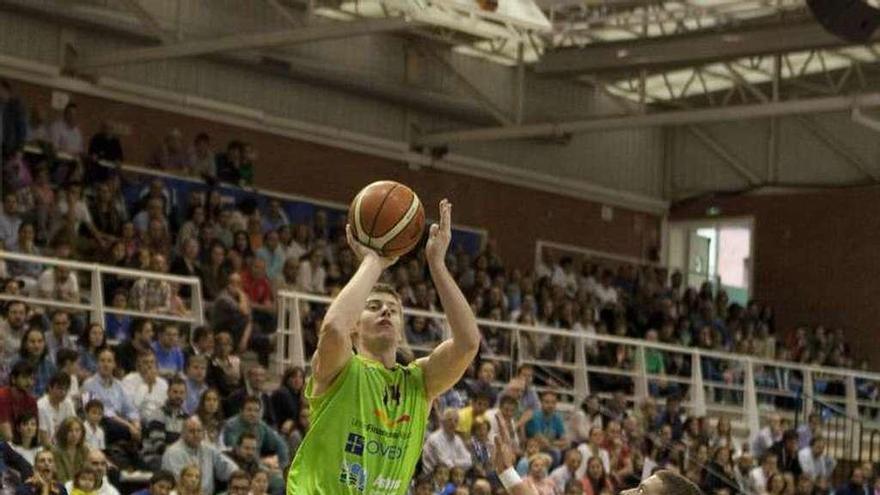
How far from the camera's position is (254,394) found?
1491cm

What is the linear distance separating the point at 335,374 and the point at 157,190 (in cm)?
1320

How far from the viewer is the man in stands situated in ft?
42.3

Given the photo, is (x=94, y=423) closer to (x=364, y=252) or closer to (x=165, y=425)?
(x=165, y=425)

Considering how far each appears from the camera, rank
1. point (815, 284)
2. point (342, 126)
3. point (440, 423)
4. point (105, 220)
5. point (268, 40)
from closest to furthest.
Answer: point (440, 423) < point (105, 220) < point (268, 40) < point (342, 126) < point (815, 284)

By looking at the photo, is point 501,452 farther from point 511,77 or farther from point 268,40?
point 511,77

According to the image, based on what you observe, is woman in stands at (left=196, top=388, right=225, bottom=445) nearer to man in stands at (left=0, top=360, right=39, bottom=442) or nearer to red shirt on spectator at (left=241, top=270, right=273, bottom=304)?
man in stands at (left=0, top=360, right=39, bottom=442)

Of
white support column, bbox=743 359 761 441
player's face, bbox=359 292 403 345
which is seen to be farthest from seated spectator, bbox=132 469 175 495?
white support column, bbox=743 359 761 441

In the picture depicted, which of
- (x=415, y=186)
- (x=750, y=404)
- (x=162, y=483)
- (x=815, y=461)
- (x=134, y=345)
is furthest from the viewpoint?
(x=415, y=186)

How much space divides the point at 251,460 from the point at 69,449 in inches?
68.4

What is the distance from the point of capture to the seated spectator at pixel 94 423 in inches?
524

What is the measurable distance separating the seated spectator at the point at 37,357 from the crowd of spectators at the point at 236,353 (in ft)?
0.06

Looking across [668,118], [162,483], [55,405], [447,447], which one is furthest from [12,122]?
[668,118]

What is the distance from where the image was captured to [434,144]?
26203 mm

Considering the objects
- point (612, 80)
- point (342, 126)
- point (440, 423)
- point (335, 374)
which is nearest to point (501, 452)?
point (335, 374)
